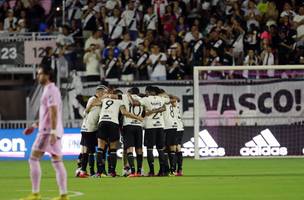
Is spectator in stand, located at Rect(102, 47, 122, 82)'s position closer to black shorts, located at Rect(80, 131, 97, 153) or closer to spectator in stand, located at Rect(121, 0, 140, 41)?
spectator in stand, located at Rect(121, 0, 140, 41)

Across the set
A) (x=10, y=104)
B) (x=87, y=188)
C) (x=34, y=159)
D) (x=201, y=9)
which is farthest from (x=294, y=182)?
(x=10, y=104)

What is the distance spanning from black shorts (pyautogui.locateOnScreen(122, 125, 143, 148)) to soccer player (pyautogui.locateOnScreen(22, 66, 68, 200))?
7188 millimetres

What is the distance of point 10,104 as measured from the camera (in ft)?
113

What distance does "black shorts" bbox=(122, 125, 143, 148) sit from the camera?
23406 mm

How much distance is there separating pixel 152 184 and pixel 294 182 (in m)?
3.00

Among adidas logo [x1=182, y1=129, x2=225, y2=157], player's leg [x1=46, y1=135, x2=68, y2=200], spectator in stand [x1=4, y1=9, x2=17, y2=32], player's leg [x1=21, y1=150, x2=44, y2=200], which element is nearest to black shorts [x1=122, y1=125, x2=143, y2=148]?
adidas logo [x1=182, y1=129, x2=225, y2=157]

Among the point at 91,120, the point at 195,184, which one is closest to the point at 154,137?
the point at 91,120

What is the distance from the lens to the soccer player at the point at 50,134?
15.8 metres

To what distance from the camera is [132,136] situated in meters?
23.5

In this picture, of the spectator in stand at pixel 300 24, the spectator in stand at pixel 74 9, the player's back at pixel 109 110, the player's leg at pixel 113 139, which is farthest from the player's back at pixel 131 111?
the spectator in stand at pixel 74 9

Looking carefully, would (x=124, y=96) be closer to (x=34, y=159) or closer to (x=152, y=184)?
(x=152, y=184)

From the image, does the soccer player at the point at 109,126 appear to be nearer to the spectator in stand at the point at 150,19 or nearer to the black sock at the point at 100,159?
the black sock at the point at 100,159

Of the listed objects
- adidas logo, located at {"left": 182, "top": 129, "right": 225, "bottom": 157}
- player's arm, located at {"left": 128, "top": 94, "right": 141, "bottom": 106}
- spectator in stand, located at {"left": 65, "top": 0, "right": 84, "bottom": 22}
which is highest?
spectator in stand, located at {"left": 65, "top": 0, "right": 84, "bottom": 22}

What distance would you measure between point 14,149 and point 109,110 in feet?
29.2
